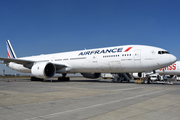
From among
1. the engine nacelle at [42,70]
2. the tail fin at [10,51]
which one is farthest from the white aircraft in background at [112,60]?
the tail fin at [10,51]

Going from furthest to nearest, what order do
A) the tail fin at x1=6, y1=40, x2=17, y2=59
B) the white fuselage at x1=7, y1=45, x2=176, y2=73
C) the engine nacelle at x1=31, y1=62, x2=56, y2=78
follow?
the tail fin at x1=6, y1=40, x2=17, y2=59, the engine nacelle at x1=31, y1=62, x2=56, y2=78, the white fuselage at x1=7, y1=45, x2=176, y2=73

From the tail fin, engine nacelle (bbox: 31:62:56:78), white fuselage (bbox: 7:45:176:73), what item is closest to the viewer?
white fuselage (bbox: 7:45:176:73)

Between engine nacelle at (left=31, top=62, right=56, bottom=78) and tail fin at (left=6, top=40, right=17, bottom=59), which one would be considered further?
tail fin at (left=6, top=40, right=17, bottom=59)

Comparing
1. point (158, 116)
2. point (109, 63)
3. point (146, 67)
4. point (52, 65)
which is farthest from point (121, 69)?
point (158, 116)

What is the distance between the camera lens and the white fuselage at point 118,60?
16.7 m

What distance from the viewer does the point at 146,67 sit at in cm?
1708

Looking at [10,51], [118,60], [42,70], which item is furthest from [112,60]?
[10,51]

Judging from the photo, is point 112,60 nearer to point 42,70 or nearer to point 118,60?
point 118,60

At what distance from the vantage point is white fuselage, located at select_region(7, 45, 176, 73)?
16.7 meters

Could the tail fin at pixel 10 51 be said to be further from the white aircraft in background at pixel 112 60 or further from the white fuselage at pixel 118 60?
the white fuselage at pixel 118 60

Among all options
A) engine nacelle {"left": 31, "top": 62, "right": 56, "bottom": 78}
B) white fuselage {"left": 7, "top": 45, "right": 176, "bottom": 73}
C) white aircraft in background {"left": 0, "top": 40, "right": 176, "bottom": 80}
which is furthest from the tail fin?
white fuselage {"left": 7, "top": 45, "right": 176, "bottom": 73}

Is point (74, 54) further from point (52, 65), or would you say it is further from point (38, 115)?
point (38, 115)

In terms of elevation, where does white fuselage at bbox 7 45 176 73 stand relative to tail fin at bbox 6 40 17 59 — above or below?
Answer: below

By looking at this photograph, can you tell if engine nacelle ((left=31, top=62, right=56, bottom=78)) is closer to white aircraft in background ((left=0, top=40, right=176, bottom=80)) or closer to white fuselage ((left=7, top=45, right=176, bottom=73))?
white aircraft in background ((left=0, top=40, right=176, bottom=80))
